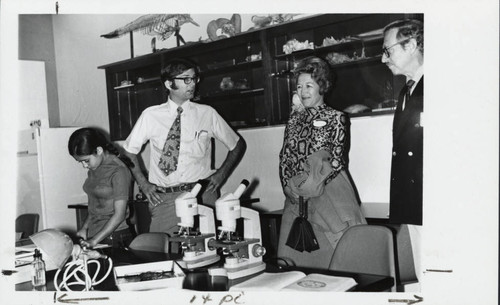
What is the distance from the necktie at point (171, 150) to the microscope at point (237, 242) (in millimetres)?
1174

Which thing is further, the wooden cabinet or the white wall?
the white wall

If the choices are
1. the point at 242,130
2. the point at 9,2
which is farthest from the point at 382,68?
the point at 9,2

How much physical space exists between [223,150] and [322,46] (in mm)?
1314

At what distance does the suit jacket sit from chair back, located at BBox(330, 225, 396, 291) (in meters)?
0.30

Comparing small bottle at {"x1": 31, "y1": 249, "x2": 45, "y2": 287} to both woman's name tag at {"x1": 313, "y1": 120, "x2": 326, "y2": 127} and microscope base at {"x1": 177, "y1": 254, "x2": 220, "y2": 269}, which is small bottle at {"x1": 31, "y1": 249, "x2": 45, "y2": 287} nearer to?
microscope base at {"x1": 177, "y1": 254, "x2": 220, "y2": 269}

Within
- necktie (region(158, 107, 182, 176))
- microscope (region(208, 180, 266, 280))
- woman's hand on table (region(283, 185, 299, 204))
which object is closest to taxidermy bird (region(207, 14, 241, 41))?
necktie (region(158, 107, 182, 176))

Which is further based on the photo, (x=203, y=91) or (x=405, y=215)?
(x=203, y=91)

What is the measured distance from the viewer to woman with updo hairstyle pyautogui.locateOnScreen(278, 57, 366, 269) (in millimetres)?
2615

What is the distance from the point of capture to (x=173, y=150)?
10.4ft

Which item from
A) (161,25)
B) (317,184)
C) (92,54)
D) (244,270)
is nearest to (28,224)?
(92,54)

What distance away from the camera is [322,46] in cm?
357

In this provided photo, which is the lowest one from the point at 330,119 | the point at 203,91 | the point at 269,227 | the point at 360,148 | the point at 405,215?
the point at 269,227

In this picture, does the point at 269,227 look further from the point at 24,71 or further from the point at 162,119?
the point at 24,71

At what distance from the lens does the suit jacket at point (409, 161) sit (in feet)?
7.25
